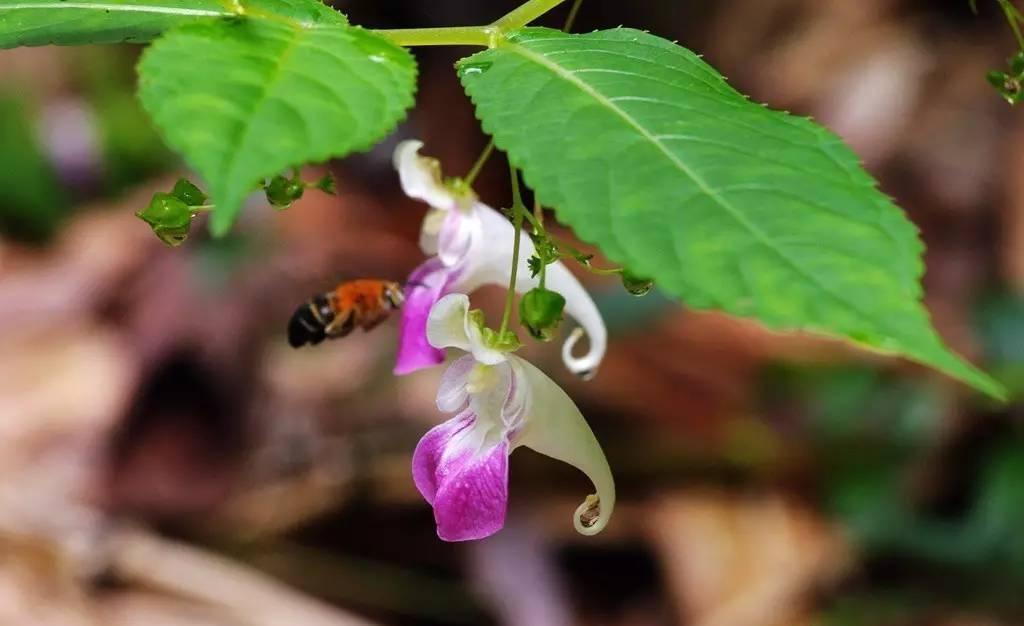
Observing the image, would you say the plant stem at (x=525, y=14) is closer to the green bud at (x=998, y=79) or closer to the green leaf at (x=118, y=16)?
the green leaf at (x=118, y=16)

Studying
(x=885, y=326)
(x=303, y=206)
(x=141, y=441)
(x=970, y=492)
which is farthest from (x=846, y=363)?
(x=885, y=326)

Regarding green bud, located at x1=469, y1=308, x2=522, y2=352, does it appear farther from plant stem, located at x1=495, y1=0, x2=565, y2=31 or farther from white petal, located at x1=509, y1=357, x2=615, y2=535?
plant stem, located at x1=495, y1=0, x2=565, y2=31

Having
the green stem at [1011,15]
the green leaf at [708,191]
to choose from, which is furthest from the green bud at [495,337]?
the green stem at [1011,15]

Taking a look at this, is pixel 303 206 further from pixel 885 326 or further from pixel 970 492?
pixel 885 326

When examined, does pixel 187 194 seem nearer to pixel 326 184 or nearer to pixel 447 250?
pixel 326 184

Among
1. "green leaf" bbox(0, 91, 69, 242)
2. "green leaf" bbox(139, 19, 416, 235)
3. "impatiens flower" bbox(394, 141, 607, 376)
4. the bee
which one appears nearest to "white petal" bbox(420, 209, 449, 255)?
"impatiens flower" bbox(394, 141, 607, 376)

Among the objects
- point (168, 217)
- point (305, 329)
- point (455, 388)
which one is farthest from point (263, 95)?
point (305, 329)
